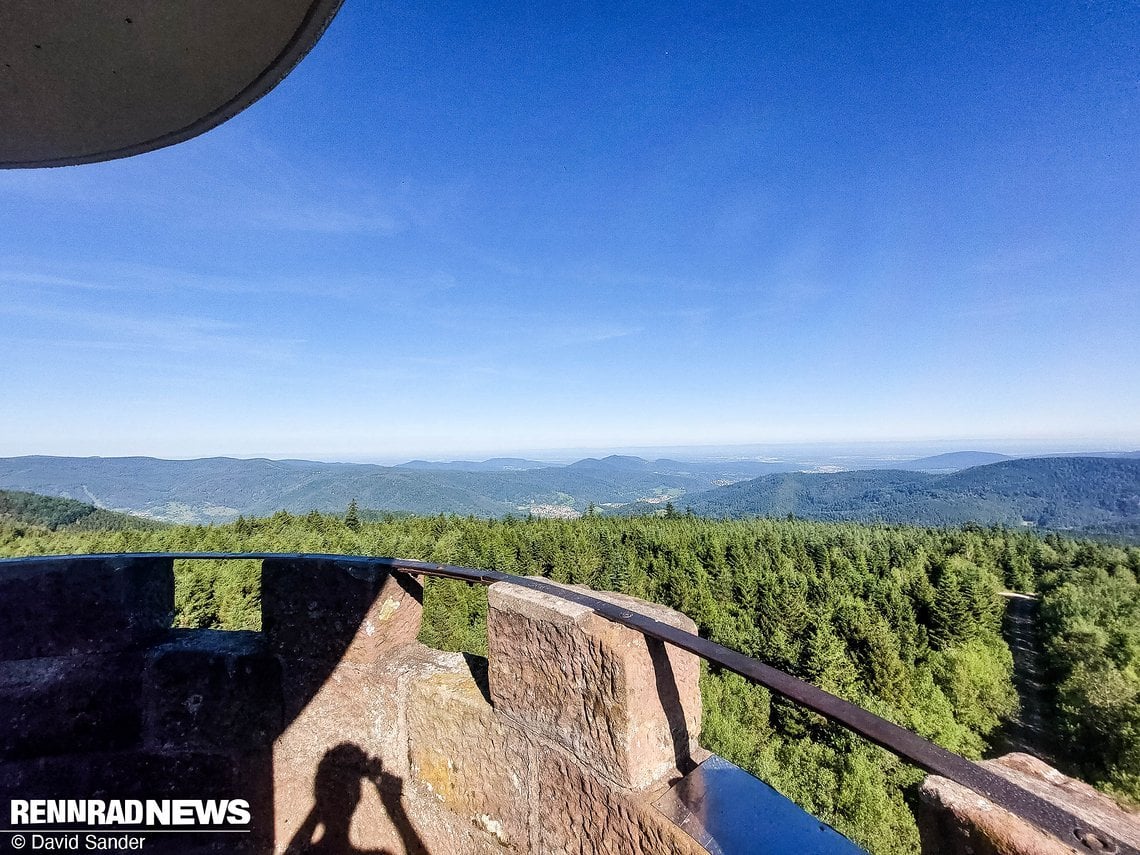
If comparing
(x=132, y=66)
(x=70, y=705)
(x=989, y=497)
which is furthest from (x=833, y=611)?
(x=989, y=497)

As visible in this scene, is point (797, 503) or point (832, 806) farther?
point (797, 503)

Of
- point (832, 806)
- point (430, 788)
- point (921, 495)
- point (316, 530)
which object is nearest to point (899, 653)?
point (832, 806)

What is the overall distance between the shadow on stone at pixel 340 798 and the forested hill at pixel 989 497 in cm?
1639

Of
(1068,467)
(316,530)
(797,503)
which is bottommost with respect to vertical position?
(797,503)

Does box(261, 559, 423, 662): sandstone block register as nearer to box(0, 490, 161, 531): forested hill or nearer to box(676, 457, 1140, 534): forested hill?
box(676, 457, 1140, 534): forested hill

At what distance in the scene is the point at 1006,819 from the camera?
818 mm

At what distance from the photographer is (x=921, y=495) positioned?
126 meters

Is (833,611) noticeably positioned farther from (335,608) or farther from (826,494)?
(826,494)

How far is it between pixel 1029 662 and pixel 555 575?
148ft

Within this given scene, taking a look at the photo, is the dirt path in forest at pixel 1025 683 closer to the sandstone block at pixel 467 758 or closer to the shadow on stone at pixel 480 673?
the shadow on stone at pixel 480 673

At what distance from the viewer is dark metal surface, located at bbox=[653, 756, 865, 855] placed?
1.17m

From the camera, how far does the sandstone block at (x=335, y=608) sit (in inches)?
93.9

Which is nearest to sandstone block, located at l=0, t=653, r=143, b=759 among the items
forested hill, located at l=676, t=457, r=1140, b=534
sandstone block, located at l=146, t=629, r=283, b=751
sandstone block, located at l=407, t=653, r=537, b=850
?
sandstone block, located at l=146, t=629, r=283, b=751

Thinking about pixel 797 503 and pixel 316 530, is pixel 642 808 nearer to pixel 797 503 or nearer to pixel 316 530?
pixel 316 530
